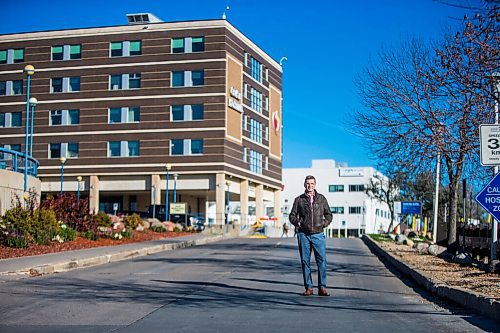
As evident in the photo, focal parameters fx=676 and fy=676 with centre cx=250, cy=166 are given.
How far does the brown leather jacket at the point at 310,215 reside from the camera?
11359 mm

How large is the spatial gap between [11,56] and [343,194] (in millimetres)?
56356

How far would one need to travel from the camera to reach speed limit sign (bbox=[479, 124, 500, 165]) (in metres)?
11.1

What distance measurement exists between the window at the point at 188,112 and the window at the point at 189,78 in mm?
1992

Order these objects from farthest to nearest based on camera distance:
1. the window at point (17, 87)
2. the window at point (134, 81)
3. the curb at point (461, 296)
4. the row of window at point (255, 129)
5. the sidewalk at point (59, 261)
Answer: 1. the row of window at point (255, 129)
2. the window at point (17, 87)
3. the window at point (134, 81)
4. the sidewalk at point (59, 261)
5. the curb at point (461, 296)

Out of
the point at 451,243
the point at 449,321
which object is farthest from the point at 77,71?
the point at 449,321

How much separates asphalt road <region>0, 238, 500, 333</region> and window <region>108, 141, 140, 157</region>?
45.4 m

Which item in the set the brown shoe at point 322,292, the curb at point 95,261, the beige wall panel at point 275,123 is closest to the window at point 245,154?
the beige wall panel at point 275,123

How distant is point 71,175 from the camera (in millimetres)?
64000

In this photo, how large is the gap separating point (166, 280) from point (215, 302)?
3972mm

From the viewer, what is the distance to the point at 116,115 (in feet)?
205

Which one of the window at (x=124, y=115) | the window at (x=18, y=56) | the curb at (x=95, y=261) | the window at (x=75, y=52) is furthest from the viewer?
the window at (x=18, y=56)

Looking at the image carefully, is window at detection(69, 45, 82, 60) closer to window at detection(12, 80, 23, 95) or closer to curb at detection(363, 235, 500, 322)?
window at detection(12, 80, 23, 95)

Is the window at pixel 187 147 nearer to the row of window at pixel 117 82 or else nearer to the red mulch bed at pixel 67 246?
the row of window at pixel 117 82

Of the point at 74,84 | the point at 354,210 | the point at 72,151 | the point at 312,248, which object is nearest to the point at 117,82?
the point at 74,84
